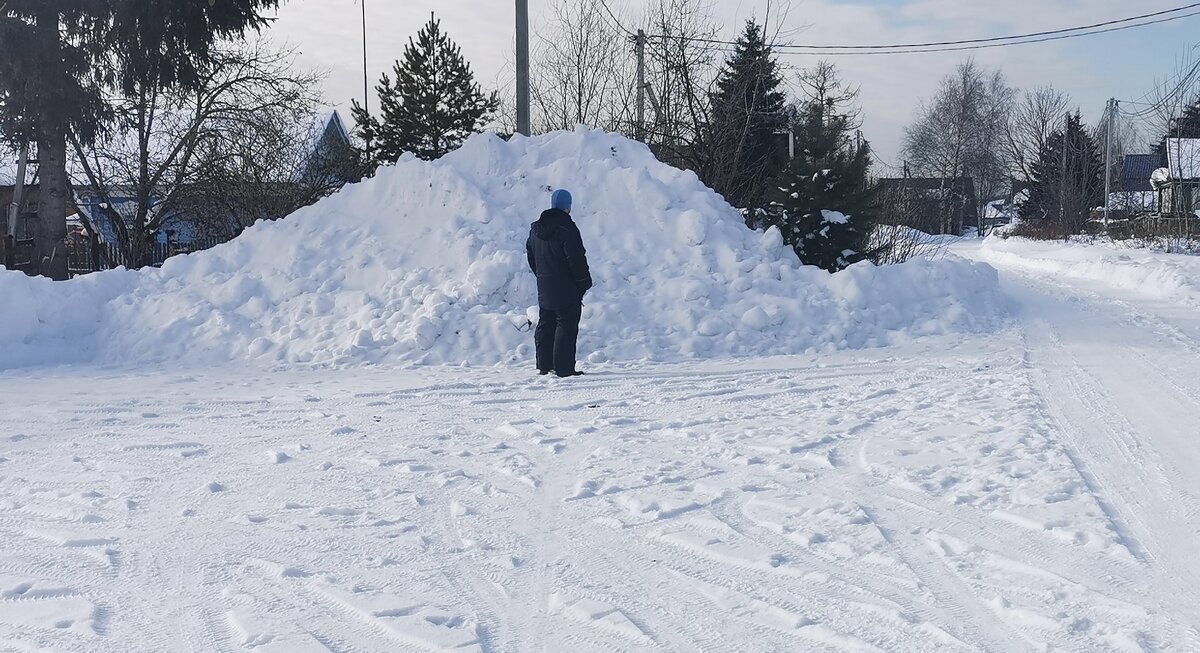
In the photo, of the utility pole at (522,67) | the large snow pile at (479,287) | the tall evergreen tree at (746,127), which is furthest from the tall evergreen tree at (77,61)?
the tall evergreen tree at (746,127)

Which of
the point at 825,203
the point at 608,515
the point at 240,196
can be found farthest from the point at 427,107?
the point at 608,515

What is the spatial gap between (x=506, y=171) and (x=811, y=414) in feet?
22.7

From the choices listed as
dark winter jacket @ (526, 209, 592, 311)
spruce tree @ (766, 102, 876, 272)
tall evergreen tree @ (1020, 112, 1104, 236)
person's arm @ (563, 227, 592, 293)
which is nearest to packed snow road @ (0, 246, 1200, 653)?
dark winter jacket @ (526, 209, 592, 311)

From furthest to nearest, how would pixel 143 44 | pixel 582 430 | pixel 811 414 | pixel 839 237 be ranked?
pixel 143 44, pixel 839 237, pixel 811 414, pixel 582 430

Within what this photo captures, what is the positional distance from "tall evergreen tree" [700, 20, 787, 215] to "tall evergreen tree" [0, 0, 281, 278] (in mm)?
8889

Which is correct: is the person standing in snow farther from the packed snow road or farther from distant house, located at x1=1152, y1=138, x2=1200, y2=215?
distant house, located at x1=1152, y1=138, x2=1200, y2=215

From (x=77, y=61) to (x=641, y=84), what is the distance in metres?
9.91

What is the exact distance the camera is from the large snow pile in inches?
377

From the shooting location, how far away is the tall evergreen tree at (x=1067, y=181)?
4084 cm

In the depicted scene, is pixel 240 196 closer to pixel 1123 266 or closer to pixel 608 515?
pixel 608 515

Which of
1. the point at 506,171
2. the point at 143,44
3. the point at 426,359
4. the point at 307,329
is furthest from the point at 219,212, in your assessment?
the point at 426,359

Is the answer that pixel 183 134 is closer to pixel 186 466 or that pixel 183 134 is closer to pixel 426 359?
pixel 426 359

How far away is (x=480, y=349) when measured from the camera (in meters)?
9.38

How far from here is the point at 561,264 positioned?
8.52 metres
